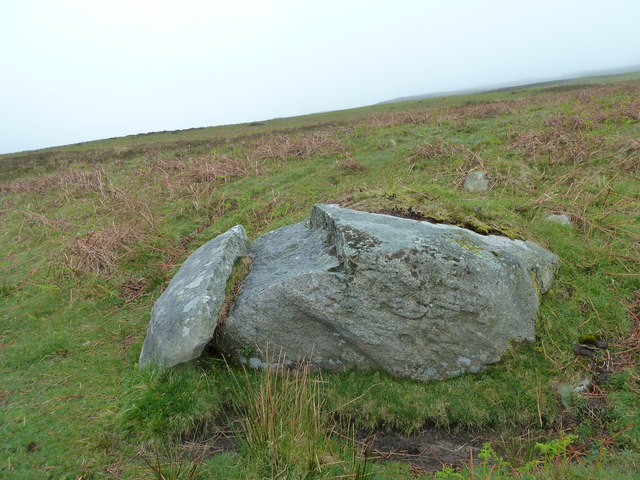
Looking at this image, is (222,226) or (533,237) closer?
(533,237)

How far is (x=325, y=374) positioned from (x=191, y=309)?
6.49ft

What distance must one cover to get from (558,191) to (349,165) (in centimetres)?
654

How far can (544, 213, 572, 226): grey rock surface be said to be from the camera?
25.2 ft

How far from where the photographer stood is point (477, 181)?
1042cm

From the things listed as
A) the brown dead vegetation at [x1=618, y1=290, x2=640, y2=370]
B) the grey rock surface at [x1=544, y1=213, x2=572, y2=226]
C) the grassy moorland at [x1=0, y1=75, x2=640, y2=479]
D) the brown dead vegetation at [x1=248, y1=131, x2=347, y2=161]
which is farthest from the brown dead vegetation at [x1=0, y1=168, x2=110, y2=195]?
the brown dead vegetation at [x1=618, y1=290, x2=640, y2=370]

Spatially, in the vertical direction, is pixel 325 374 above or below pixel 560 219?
below

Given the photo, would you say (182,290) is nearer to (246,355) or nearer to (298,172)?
(246,355)

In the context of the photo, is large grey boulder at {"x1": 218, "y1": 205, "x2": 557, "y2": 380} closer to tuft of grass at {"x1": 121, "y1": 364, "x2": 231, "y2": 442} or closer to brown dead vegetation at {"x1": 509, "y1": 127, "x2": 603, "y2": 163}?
tuft of grass at {"x1": 121, "y1": 364, "x2": 231, "y2": 442}

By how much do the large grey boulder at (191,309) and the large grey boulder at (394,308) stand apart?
41cm

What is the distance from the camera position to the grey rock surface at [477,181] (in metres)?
10.1

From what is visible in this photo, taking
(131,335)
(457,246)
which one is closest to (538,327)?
(457,246)

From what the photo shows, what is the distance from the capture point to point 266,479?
11.4 feet

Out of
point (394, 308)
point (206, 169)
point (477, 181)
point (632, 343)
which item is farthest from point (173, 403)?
point (206, 169)

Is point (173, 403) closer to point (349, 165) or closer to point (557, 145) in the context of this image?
point (349, 165)
